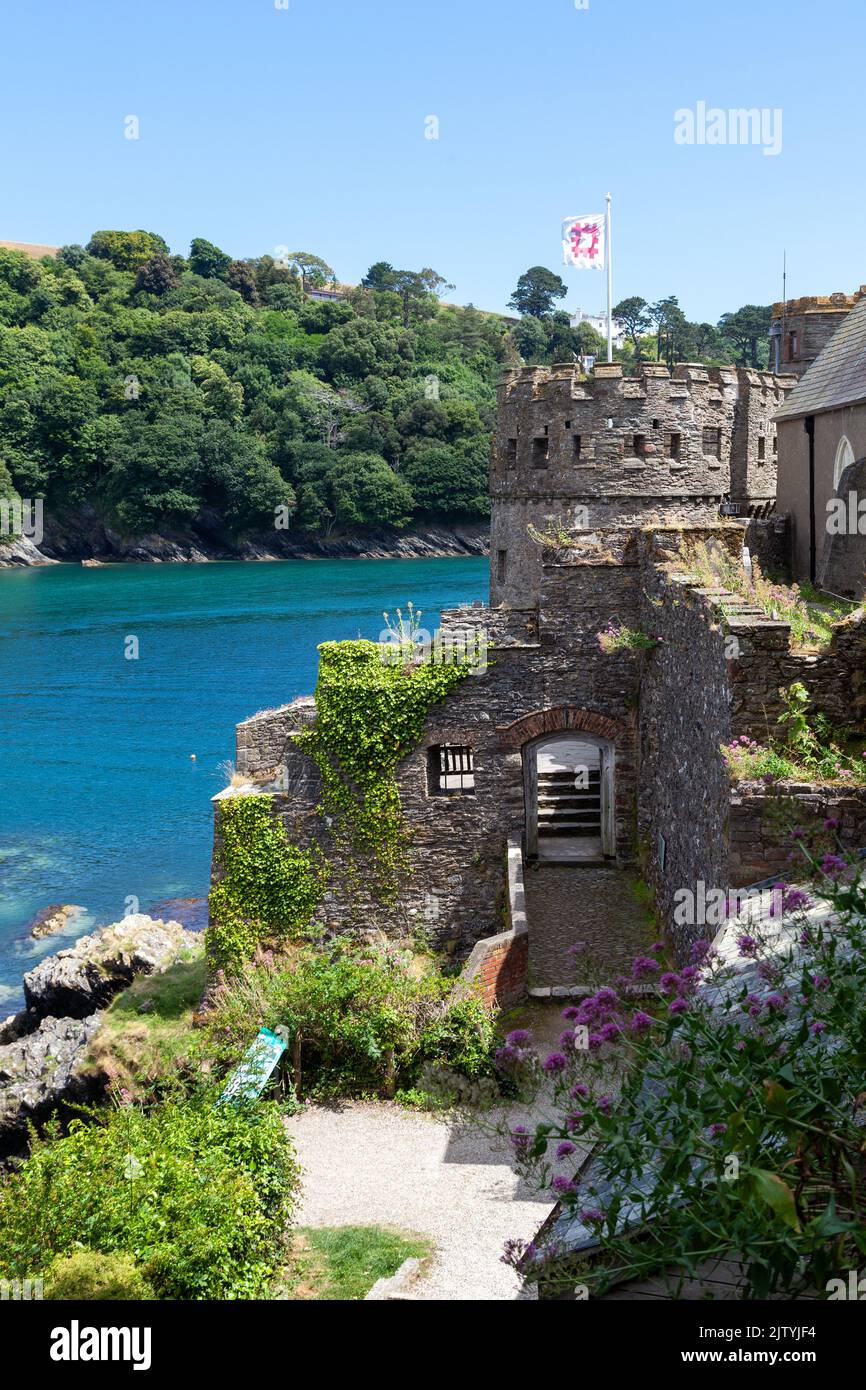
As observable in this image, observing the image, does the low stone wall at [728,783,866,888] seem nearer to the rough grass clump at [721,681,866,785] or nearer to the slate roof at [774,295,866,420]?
the rough grass clump at [721,681,866,785]

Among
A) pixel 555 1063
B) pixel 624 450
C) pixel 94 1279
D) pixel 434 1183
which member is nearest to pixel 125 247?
pixel 624 450

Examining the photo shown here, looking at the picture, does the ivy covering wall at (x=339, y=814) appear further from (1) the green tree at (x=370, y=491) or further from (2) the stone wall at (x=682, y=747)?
(1) the green tree at (x=370, y=491)

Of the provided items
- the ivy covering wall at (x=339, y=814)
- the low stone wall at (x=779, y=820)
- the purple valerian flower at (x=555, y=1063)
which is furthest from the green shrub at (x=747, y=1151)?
the ivy covering wall at (x=339, y=814)

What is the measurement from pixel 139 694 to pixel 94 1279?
53537 mm

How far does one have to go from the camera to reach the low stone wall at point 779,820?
36.1 feet

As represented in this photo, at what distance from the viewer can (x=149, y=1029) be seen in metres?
21.5

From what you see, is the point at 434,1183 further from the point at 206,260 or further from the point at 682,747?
the point at 206,260

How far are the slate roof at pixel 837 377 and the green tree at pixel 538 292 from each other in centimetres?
14645

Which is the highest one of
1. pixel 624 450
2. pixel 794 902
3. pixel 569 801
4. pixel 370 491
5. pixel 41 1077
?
pixel 370 491

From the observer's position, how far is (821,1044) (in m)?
6.11

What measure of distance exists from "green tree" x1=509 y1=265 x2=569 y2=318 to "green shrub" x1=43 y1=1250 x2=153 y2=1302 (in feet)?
540
